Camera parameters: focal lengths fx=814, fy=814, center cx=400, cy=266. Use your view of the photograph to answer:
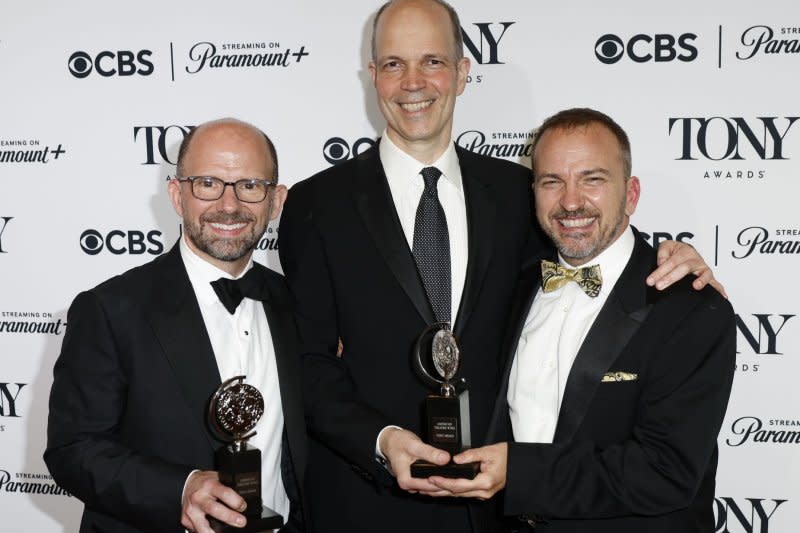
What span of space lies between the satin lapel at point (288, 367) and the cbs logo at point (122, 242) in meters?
1.67

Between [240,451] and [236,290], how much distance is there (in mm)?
531

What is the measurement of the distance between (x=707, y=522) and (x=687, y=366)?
22.0 inches

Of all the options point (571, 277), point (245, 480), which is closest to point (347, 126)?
point (571, 277)

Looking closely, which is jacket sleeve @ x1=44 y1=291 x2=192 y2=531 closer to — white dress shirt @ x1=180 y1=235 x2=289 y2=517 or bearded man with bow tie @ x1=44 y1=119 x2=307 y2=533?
bearded man with bow tie @ x1=44 y1=119 x2=307 y2=533

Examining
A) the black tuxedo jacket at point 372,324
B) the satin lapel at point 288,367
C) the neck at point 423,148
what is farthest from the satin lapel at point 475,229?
the satin lapel at point 288,367

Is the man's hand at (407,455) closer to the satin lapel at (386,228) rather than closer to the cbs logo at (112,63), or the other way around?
the satin lapel at (386,228)

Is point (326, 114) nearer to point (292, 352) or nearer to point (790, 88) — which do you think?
point (292, 352)

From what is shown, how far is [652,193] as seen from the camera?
3.84 meters

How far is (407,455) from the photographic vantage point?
2447mm

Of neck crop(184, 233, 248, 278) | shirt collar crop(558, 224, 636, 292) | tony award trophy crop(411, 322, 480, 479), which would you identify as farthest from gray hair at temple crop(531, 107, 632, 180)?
neck crop(184, 233, 248, 278)

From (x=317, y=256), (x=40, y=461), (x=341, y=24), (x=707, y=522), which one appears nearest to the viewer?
(x=707, y=522)

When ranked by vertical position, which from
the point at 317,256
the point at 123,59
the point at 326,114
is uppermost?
the point at 123,59

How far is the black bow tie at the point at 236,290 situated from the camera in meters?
2.54

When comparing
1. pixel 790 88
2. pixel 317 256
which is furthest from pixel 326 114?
pixel 790 88
